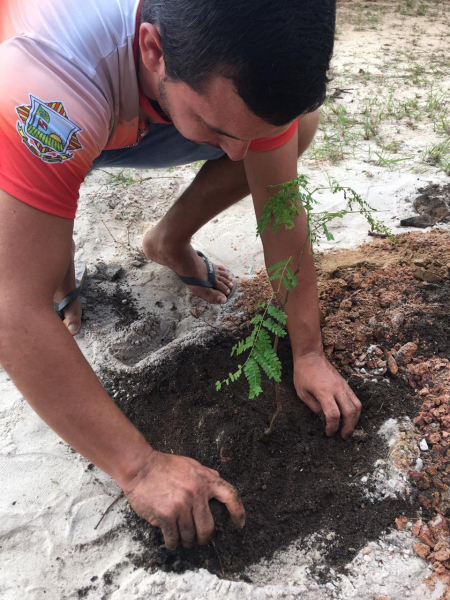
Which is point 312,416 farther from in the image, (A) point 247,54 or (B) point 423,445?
(A) point 247,54

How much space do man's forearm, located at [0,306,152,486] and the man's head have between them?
2.38 ft

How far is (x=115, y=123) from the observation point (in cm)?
169

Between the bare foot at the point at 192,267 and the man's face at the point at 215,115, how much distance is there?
119cm

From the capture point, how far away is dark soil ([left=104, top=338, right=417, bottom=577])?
5.42 feet

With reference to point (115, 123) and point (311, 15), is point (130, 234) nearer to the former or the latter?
point (115, 123)

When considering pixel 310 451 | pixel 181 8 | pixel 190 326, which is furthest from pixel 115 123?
pixel 310 451

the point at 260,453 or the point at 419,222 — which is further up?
the point at 260,453

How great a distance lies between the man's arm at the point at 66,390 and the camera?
1.35 metres

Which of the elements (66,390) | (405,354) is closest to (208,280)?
(405,354)

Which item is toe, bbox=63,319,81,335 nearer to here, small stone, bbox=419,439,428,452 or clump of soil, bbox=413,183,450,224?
small stone, bbox=419,439,428,452

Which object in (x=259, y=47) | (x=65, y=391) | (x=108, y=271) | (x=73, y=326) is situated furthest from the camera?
(x=108, y=271)

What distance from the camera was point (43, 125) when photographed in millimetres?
1333

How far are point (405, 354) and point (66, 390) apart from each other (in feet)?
4.47

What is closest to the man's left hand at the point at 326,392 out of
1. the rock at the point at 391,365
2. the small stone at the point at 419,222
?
the rock at the point at 391,365
